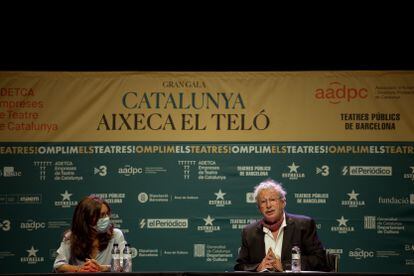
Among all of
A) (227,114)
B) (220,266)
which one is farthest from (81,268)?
(227,114)

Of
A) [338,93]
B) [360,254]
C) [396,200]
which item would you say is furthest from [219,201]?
[396,200]

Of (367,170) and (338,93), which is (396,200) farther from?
(338,93)

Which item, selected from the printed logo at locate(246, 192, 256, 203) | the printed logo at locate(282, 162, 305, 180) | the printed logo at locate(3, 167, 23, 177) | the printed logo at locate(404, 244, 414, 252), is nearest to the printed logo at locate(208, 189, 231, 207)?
the printed logo at locate(246, 192, 256, 203)

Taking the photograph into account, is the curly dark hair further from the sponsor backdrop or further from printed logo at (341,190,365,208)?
printed logo at (341,190,365,208)

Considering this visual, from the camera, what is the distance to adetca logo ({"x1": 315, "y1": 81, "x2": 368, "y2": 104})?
573 centimetres

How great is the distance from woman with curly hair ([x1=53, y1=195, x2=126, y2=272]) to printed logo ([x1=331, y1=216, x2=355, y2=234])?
2.03 meters

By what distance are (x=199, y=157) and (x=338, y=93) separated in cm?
132

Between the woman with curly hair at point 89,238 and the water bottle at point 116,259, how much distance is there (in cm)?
8

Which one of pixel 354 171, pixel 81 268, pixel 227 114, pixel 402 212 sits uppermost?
pixel 227 114

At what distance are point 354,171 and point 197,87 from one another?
1535 mm

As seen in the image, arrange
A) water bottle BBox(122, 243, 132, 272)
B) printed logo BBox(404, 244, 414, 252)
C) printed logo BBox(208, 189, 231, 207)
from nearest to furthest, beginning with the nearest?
water bottle BBox(122, 243, 132, 272) → printed logo BBox(404, 244, 414, 252) → printed logo BBox(208, 189, 231, 207)

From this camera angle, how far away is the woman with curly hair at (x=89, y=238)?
175 inches

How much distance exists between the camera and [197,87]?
580 centimetres
